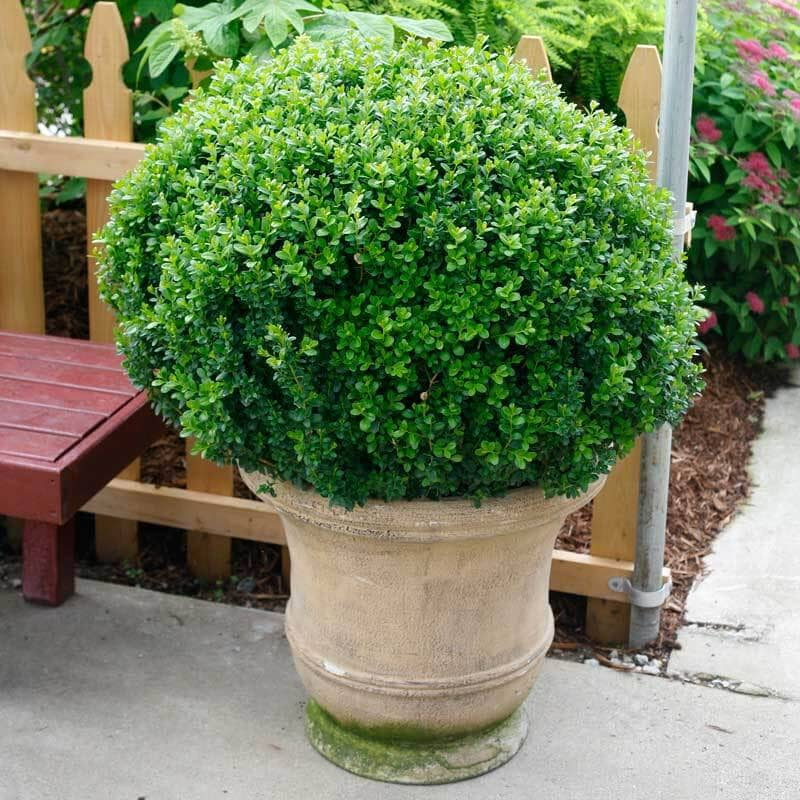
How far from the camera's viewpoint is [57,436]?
2963mm

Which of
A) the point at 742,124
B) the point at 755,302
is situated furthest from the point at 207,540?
the point at 742,124

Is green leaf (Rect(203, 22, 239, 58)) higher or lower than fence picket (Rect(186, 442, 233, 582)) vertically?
higher

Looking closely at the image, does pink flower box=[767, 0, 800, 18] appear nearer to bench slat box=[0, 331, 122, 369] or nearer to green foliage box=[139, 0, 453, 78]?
green foliage box=[139, 0, 453, 78]

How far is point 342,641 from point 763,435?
2.31m

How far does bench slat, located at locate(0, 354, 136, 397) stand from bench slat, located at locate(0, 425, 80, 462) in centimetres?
29

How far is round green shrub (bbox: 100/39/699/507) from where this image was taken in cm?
239

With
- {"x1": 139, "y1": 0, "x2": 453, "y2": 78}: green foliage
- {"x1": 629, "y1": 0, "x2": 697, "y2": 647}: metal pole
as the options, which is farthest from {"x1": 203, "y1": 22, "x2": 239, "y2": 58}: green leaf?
{"x1": 629, "y1": 0, "x2": 697, "y2": 647}: metal pole

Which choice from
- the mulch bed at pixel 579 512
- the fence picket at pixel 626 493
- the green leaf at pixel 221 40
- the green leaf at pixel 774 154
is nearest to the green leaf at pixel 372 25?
the green leaf at pixel 221 40

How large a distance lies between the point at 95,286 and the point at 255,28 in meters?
0.90

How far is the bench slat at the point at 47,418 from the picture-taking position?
2998 millimetres

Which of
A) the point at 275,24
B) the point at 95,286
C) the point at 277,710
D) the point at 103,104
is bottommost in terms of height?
the point at 277,710

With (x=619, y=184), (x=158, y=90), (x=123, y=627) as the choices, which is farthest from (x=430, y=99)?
(x=123, y=627)

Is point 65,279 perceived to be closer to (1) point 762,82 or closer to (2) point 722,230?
(2) point 722,230

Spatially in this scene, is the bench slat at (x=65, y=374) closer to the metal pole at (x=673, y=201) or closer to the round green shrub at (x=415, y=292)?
the round green shrub at (x=415, y=292)
